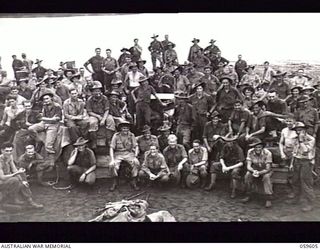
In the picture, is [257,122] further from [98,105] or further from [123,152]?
[98,105]

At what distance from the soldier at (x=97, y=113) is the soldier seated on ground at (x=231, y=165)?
1143 mm

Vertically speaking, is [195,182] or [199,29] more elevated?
[199,29]

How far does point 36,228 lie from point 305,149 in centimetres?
288

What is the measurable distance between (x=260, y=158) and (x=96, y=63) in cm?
198

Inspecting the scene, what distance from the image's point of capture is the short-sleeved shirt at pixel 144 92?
463 cm

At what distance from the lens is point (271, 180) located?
4504 millimetres

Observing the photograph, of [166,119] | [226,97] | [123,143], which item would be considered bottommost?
[123,143]

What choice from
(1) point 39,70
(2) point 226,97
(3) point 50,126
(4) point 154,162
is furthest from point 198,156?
(1) point 39,70

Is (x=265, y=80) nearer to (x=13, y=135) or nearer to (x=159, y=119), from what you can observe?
(x=159, y=119)

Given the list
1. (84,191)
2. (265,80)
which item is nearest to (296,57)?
(265,80)

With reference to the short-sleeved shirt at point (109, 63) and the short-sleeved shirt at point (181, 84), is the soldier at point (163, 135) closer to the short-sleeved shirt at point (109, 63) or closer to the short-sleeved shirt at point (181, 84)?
the short-sleeved shirt at point (181, 84)

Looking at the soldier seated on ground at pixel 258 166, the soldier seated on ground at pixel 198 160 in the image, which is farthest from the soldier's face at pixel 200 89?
the soldier seated on ground at pixel 258 166

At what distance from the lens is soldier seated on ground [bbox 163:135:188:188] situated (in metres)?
4.55

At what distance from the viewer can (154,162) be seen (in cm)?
458
